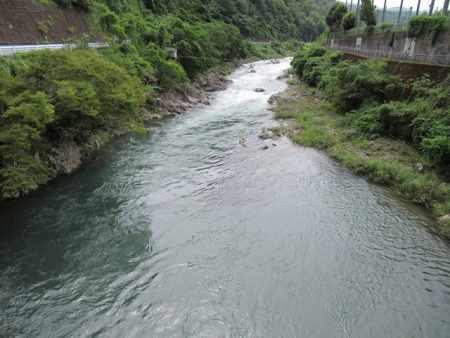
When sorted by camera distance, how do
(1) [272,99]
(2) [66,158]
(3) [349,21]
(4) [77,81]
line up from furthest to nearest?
(3) [349,21], (1) [272,99], (2) [66,158], (4) [77,81]

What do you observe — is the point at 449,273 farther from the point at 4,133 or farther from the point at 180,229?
the point at 4,133

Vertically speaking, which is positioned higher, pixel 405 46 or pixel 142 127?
pixel 405 46

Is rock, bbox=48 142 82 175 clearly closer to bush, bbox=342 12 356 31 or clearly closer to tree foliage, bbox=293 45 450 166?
tree foliage, bbox=293 45 450 166

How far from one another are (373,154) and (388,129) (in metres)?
2.62

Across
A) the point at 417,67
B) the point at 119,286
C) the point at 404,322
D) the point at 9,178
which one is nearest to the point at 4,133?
the point at 9,178

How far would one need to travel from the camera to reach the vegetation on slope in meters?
14.0

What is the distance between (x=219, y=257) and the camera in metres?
10.5

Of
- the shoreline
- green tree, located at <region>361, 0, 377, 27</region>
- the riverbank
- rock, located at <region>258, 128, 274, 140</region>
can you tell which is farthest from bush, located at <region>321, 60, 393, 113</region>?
green tree, located at <region>361, 0, 377, 27</region>

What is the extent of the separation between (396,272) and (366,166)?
23.8 ft

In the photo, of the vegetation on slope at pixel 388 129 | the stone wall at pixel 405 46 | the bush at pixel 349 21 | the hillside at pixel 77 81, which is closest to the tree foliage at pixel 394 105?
the vegetation on slope at pixel 388 129

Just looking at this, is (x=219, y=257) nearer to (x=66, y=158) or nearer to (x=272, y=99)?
(x=66, y=158)

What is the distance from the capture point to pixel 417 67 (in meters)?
→ 19.3

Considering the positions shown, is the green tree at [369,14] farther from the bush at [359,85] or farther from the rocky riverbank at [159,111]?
the rocky riverbank at [159,111]

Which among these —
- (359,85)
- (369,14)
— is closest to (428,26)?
(359,85)
